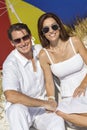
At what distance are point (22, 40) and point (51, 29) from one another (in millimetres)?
304

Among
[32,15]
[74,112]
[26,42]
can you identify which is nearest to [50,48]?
[26,42]

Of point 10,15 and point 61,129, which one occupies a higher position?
point 10,15

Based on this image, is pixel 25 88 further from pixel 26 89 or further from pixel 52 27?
pixel 52 27

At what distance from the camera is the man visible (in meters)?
3.63

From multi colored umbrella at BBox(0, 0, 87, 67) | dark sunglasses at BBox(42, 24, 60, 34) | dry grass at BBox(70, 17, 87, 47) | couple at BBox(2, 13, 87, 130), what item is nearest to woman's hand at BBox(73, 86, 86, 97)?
couple at BBox(2, 13, 87, 130)

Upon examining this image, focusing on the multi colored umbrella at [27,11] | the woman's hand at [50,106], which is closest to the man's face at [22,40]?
the woman's hand at [50,106]

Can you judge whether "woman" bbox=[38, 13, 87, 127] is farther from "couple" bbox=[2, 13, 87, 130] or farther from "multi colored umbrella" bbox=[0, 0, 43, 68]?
"multi colored umbrella" bbox=[0, 0, 43, 68]

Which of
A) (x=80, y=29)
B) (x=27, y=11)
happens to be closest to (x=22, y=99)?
(x=27, y=11)

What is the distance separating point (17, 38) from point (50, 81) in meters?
0.55

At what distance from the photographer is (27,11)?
16.3 feet

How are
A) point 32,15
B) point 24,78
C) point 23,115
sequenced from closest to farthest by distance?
1. point 23,115
2. point 24,78
3. point 32,15

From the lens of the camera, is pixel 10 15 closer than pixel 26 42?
No

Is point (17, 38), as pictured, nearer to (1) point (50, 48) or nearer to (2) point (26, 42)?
(2) point (26, 42)

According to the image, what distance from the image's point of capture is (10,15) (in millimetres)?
4996
